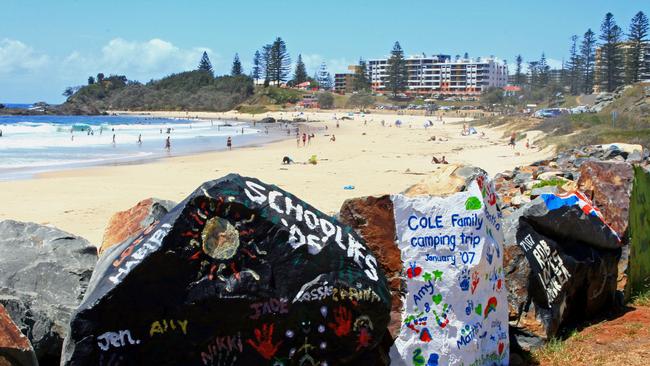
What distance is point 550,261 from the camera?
5.24m

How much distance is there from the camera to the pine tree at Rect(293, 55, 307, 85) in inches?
6998

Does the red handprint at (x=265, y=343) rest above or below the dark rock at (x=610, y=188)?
below

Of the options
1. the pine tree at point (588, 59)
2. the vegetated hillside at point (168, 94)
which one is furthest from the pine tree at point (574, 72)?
the vegetated hillside at point (168, 94)

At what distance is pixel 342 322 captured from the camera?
351 centimetres

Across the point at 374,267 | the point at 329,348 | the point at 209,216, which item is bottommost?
the point at 329,348

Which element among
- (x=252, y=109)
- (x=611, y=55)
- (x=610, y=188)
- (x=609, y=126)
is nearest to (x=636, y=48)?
(x=611, y=55)

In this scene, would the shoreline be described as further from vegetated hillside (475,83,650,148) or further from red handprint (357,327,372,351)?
red handprint (357,327,372,351)

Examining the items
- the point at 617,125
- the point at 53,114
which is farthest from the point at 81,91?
the point at 617,125

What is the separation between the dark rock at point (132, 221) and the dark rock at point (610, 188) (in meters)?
3.93

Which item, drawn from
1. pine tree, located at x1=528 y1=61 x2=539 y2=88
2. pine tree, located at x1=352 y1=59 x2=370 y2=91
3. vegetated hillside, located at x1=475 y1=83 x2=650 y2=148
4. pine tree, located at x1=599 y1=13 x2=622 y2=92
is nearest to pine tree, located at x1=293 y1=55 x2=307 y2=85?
pine tree, located at x1=352 y1=59 x2=370 y2=91

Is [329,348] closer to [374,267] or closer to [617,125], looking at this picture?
[374,267]

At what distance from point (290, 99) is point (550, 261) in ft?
472

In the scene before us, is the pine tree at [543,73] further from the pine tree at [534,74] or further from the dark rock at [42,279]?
the dark rock at [42,279]

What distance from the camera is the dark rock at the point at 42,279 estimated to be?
3.96 meters
